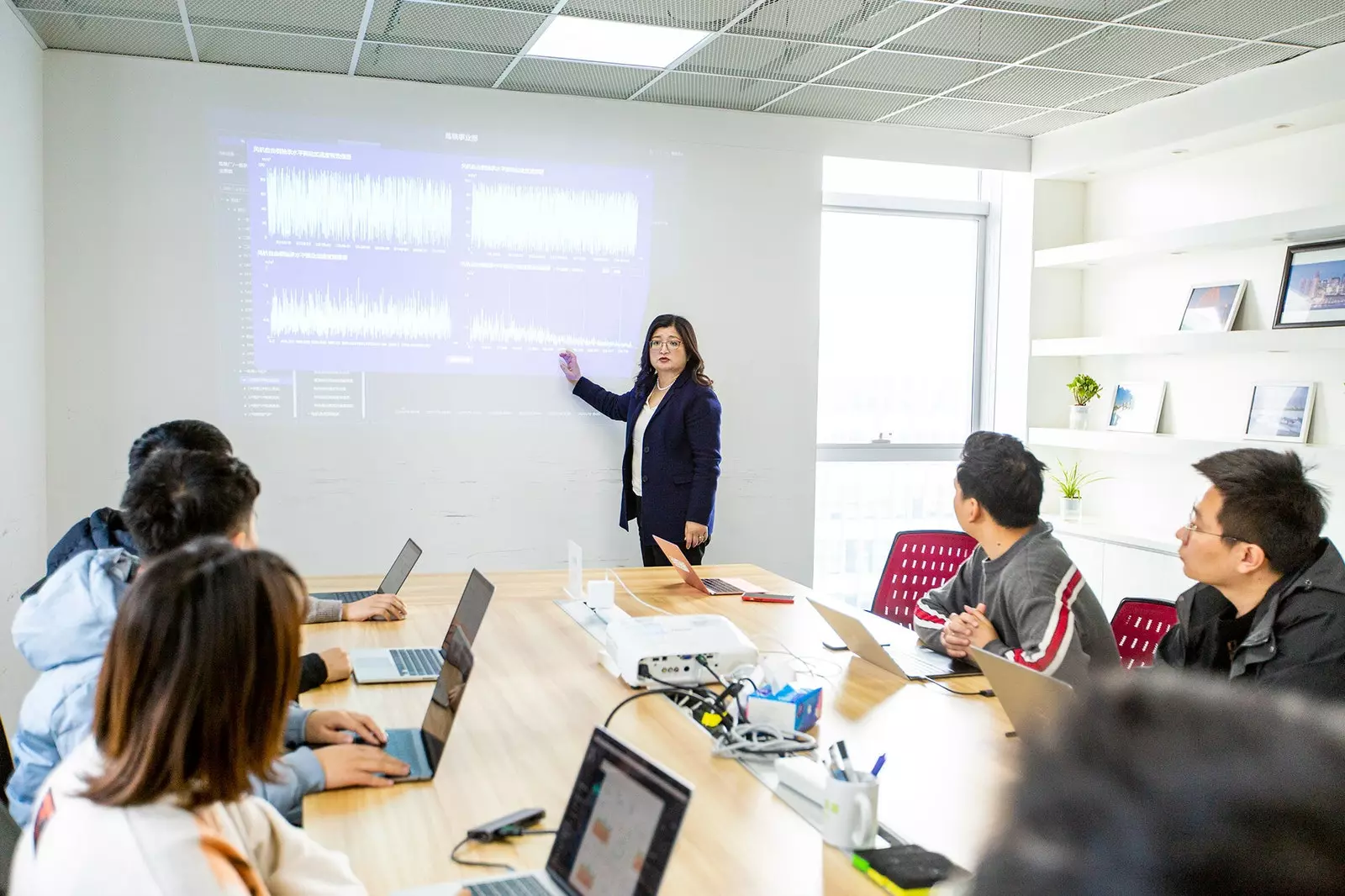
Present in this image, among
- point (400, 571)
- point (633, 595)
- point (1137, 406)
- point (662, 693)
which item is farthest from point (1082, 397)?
point (662, 693)

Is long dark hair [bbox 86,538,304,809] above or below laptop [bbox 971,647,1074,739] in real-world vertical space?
above

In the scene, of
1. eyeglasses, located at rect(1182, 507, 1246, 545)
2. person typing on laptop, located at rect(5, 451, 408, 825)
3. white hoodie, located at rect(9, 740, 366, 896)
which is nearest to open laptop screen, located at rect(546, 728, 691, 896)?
white hoodie, located at rect(9, 740, 366, 896)

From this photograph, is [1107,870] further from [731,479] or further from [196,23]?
[731,479]

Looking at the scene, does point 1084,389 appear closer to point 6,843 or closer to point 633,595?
point 633,595

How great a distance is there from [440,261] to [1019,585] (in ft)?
11.5

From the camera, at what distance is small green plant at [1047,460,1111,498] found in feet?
18.9

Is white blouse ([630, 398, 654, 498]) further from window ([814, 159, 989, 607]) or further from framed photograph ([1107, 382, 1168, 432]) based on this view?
framed photograph ([1107, 382, 1168, 432])

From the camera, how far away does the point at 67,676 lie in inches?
73.3

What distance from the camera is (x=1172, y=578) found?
4934 millimetres

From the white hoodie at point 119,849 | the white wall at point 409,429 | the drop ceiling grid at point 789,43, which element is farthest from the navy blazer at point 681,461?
the white hoodie at point 119,849

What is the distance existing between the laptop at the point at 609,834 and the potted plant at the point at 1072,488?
473cm

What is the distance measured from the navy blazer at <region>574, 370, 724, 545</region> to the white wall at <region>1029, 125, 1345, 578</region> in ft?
7.41

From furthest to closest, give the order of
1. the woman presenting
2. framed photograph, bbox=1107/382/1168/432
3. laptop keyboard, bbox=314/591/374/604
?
1. framed photograph, bbox=1107/382/1168/432
2. the woman presenting
3. laptop keyboard, bbox=314/591/374/604

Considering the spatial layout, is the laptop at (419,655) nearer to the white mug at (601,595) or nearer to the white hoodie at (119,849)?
the white mug at (601,595)
